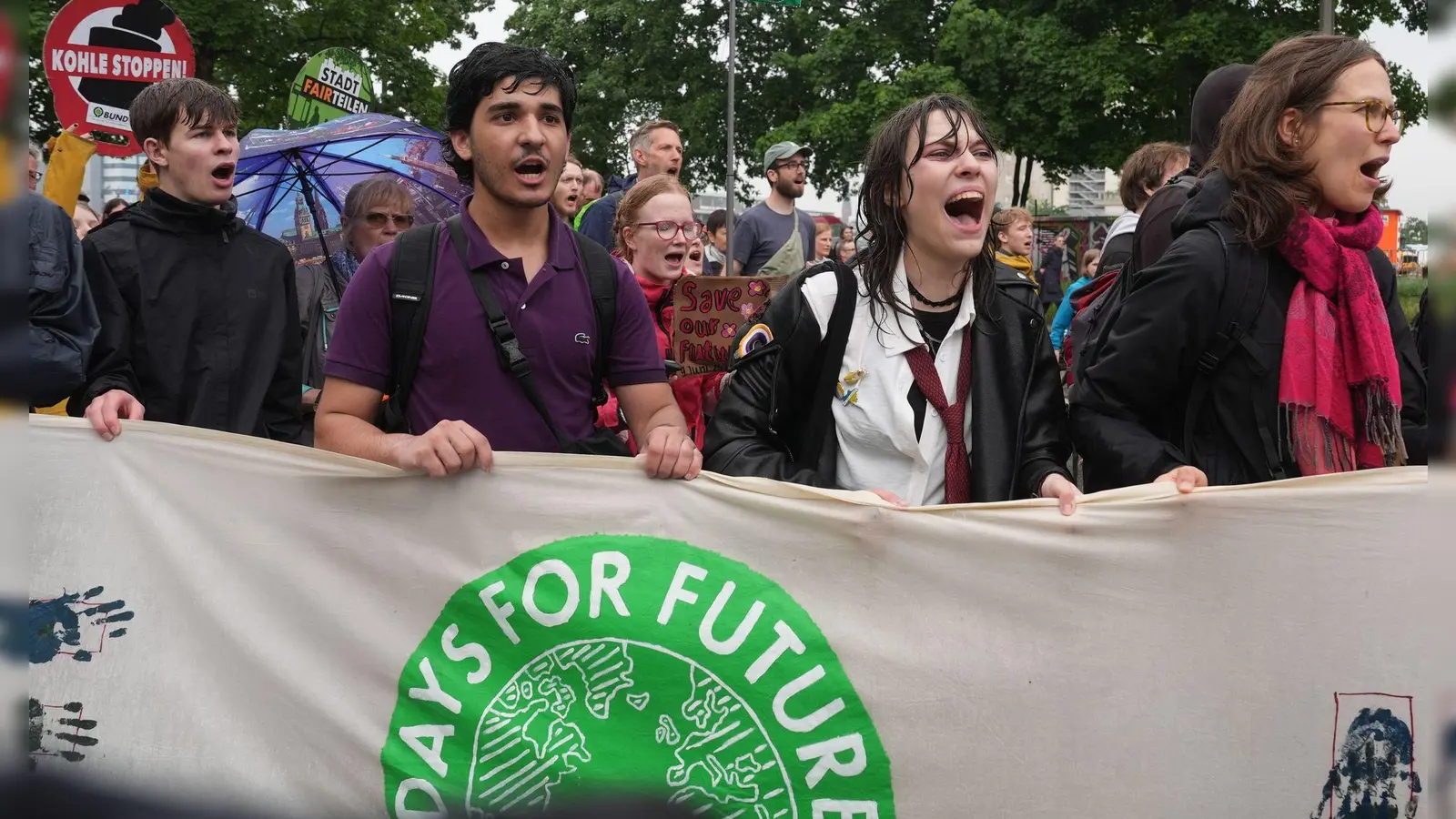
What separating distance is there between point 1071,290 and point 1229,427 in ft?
12.8

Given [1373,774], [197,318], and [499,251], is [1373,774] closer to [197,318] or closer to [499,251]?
[499,251]

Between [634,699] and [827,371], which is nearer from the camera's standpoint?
[634,699]

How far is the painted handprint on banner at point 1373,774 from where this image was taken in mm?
2656

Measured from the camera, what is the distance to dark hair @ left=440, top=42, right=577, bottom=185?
321cm

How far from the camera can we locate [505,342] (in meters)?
2.99

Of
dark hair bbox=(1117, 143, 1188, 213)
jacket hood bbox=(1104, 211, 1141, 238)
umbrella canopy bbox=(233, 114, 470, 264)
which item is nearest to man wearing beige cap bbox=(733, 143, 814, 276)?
umbrella canopy bbox=(233, 114, 470, 264)

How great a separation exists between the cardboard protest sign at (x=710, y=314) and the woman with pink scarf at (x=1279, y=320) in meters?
2.01

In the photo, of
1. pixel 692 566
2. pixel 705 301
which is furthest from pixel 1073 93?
pixel 692 566

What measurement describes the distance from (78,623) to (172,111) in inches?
71.3

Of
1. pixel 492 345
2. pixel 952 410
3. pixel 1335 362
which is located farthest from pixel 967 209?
pixel 492 345

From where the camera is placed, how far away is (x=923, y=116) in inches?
128

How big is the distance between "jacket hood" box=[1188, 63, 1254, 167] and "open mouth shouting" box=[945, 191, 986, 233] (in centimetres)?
124

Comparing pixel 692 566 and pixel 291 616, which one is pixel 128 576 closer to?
pixel 291 616

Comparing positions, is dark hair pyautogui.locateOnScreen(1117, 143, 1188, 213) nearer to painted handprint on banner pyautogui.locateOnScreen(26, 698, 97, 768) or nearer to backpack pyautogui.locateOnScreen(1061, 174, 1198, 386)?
backpack pyautogui.locateOnScreen(1061, 174, 1198, 386)
